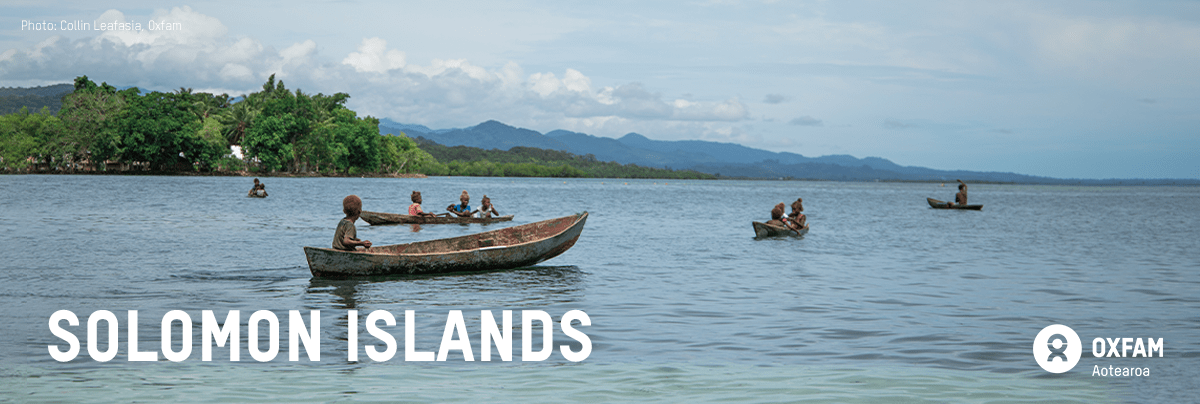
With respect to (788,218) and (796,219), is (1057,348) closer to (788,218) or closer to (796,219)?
(788,218)

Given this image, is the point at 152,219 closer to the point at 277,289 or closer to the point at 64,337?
the point at 277,289

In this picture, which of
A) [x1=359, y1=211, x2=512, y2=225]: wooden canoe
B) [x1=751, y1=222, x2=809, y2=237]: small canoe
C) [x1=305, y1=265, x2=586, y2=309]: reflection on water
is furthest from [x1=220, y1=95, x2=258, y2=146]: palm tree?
[x1=305, y1=265, x2=586, y2=309]: reflection on water

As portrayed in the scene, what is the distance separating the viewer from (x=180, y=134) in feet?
368

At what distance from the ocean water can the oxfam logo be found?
6.4 inches

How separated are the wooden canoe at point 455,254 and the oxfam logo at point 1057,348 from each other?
1050 centimetres

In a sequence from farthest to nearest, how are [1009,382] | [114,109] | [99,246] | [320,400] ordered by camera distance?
[114,109] → [99,246] → [1009,382] → [320,400]

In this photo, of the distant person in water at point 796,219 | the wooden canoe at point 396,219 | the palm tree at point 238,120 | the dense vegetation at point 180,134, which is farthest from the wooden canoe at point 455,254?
the palm tree at point 238,120

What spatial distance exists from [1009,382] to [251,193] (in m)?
52.2

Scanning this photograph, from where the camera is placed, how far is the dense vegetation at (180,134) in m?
109

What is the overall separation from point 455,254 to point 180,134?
10890cm

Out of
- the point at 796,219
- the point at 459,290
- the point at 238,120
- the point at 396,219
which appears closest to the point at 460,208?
the point at 396,219

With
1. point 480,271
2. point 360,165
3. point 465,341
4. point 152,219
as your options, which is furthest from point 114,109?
point 465,341

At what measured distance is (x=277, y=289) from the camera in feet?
50.4

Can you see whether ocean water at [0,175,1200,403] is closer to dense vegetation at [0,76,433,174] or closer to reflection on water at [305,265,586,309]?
reflection on water at [305,265,586,309]
